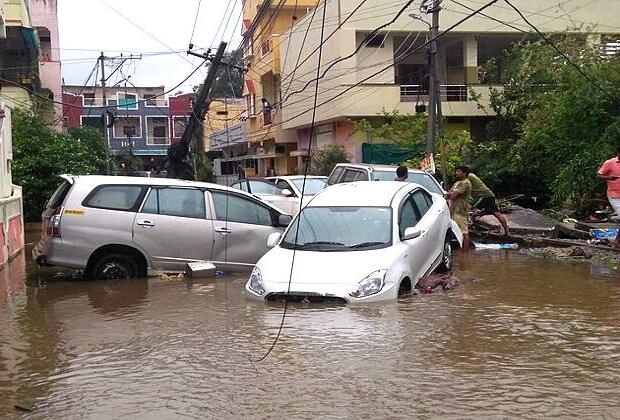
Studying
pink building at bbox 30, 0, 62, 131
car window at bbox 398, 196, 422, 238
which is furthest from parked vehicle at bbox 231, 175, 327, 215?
pink building at bbox 30, 0, 62, 131

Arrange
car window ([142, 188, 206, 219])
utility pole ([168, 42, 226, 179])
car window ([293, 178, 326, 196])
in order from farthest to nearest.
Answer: utility pole ([168, 42, 226, 179]) → car window ([293, 178, 326, 196]) → car window ([142, 188, 206, 219])

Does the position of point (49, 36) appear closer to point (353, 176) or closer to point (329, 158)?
point (329, 158)

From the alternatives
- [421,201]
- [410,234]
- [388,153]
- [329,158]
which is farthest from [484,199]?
[329,158]

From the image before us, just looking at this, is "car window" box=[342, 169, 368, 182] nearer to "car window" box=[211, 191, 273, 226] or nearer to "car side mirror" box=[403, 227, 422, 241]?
"car window" box=[211, 191, 273, 226]

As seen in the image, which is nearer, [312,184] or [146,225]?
[146,225]

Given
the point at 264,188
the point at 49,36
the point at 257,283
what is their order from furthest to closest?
the point at 49,36 → the point at 264,188 → the point at 257,283

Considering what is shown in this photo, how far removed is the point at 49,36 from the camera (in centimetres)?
4059

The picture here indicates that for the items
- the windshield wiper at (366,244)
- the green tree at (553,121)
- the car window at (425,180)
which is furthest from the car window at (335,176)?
the windshield wiper at (366,244)

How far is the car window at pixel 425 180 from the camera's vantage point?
14.0 meters

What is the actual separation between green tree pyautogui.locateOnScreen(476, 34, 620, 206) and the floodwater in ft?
30.1

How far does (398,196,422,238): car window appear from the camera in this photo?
9.21 m

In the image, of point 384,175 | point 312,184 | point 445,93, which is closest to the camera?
point 384,175

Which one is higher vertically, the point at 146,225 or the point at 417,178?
the point at 417,178

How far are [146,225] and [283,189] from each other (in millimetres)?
6404
